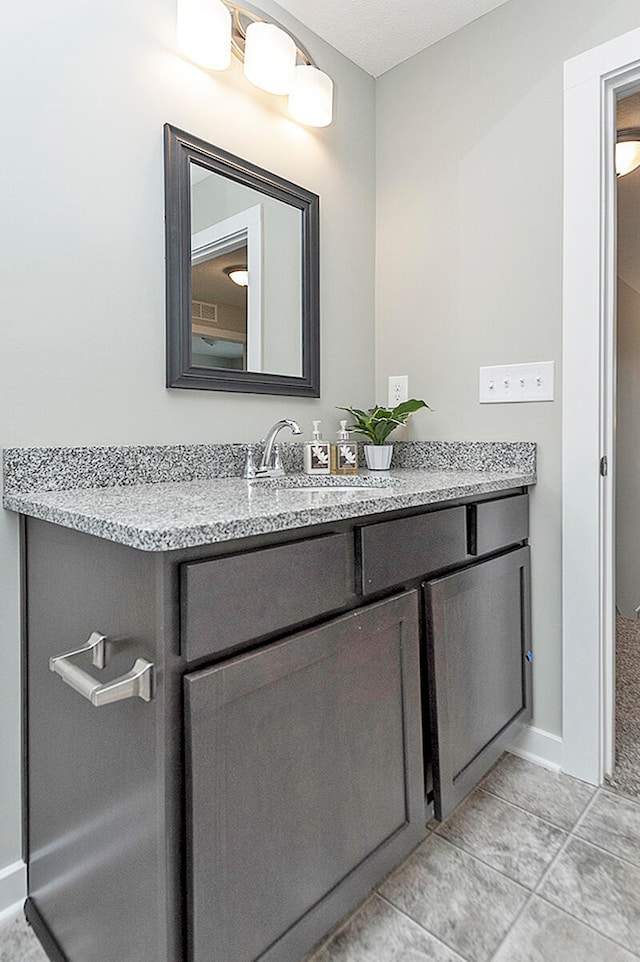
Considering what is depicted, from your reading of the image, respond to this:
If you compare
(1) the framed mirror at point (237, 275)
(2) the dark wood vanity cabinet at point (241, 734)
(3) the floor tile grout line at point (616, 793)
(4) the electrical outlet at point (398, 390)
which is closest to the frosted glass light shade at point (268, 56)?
(1) the framed mirror at point (237, 275)

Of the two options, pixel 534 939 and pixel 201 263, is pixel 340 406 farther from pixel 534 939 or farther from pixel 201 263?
pixel 534 939

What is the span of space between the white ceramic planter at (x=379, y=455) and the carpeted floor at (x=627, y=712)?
1.13 m

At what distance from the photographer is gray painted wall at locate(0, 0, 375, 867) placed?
1.14m

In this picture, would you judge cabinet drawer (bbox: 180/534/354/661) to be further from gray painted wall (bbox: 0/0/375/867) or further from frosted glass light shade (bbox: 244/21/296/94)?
frosted glass light shade (bbox: 244/21/296/94)

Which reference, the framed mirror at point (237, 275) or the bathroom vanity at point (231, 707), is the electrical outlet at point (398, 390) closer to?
the framed mirror at point (237, 275)

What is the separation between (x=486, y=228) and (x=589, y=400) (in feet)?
2.11

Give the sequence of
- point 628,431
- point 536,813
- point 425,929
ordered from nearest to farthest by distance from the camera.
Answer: point 425,929 < point 536,813 < point 628,431

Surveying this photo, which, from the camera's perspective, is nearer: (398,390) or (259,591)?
(259,591)

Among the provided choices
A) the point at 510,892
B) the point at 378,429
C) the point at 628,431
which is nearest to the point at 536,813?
the point at 510,892

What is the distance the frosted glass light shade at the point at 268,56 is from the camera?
58.9 inches

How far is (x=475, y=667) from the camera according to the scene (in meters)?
1.38

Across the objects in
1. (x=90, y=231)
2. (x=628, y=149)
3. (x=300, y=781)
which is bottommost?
(x=300, y=781)

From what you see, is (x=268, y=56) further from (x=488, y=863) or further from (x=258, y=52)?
(x=488, y=863)

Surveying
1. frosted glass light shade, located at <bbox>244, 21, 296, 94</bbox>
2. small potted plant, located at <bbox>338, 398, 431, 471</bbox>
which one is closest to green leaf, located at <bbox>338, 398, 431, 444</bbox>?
small potted plant, located at <bbox>338, 398, 431, 471</bbox>
